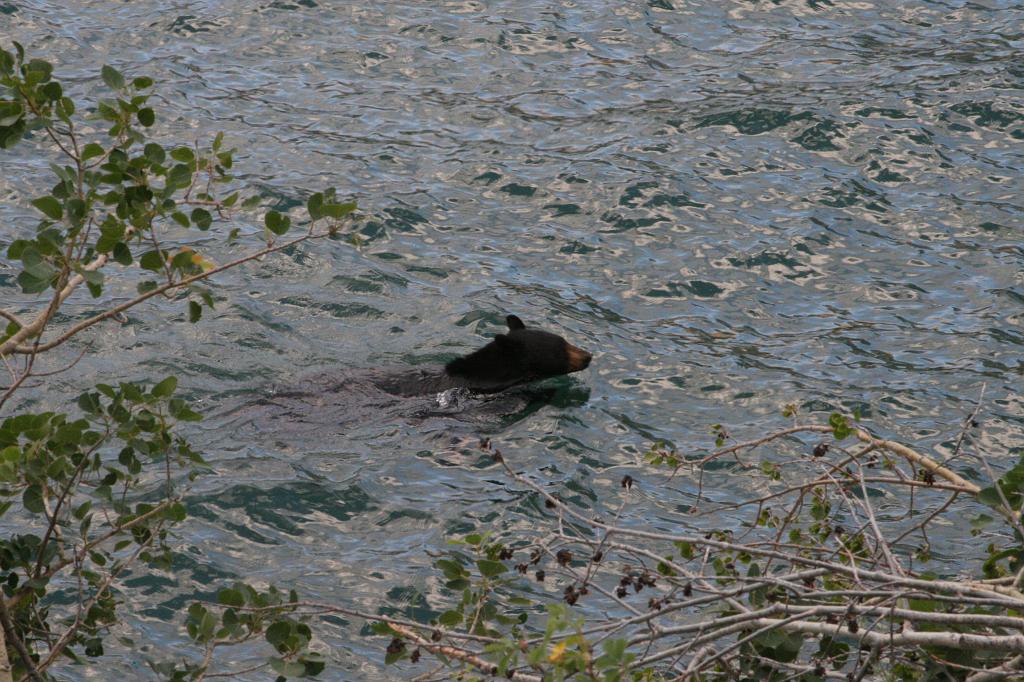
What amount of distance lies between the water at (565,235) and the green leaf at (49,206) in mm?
2223

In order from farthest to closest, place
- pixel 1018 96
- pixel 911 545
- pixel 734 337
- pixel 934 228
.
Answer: pixel 1018 96 → pixel 934 228 → pixel 734 337 → pixel 911 545

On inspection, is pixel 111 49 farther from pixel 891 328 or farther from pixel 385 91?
pixel 891 328

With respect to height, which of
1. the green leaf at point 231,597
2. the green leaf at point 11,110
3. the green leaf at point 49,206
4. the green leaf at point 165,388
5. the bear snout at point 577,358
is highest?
the green leaf at point 11,110

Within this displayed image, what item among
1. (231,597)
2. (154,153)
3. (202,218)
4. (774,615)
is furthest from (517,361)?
(774,615)

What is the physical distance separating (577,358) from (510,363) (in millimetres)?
459

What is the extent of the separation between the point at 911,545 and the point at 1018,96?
7104 millimetres

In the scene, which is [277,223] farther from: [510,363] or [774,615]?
[510,363]

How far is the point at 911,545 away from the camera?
6824 millimetres

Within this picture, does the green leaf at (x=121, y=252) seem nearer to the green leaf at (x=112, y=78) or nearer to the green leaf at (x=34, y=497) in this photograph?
the green leaf at (x=112, y=78)

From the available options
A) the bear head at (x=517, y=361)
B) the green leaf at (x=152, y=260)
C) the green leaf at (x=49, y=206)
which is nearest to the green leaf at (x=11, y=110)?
the green leaf at (x=49, y=206)

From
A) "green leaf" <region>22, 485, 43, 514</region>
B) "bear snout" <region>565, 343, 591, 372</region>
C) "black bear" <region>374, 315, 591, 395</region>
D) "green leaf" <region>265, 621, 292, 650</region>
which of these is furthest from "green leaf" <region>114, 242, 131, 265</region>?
"bear snout" <region>565, 343, 591, 372</region>

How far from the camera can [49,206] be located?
4.44 m

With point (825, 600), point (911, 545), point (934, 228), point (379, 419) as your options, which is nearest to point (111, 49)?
point (379, 419)

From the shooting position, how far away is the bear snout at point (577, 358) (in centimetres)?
877
